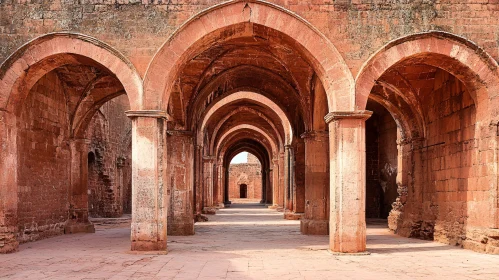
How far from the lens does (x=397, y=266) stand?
8.48 meters

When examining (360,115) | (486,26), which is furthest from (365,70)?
(486,26)

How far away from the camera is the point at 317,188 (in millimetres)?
13859

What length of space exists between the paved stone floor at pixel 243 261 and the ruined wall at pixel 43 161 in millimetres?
617

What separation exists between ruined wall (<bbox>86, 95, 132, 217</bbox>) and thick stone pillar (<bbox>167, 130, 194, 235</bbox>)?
592cm

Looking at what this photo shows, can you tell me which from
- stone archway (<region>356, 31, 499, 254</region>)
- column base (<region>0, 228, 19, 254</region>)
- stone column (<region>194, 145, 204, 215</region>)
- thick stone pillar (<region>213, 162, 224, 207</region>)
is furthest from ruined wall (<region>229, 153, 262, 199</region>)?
column base (<region>0, 228, 19, 254</region>)

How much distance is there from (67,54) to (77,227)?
5986 mm

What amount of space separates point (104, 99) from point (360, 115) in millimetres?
7712

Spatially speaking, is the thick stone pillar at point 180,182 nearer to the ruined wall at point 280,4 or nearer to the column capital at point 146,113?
the column capital at point 146,113

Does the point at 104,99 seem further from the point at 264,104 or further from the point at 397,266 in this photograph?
the point at 397,266

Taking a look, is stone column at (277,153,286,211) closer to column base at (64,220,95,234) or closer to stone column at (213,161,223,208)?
stone column at (213,161,223,208)

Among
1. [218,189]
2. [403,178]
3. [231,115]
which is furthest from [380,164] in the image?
[218,189]

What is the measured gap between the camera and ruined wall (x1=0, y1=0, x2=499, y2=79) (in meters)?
9.87

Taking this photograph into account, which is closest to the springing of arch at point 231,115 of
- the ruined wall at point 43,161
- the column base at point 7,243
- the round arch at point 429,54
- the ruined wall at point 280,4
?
the ruined wall at point 43,161

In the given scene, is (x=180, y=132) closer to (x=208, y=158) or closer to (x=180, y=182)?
(x=180, y=182)
